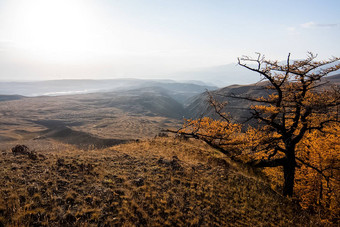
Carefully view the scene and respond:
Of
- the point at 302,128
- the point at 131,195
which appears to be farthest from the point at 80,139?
the point at 302,128

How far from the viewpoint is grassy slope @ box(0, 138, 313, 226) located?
294 inches

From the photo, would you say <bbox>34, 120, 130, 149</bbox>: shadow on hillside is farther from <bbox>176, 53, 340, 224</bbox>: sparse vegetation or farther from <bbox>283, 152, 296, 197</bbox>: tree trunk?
<bbox>283, 152, 296, 197</bbox>: tree trunk

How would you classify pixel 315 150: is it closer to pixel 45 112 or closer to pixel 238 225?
pixel 238 225

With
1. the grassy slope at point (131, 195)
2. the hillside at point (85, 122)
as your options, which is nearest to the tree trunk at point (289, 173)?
the grassy slope at point (131, 195)

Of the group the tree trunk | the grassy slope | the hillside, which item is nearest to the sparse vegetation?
the tree trunk

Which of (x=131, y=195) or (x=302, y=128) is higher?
(x=302, y=128)

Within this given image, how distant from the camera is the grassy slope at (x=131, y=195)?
7463 millimetres

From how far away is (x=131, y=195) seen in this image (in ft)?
30.2

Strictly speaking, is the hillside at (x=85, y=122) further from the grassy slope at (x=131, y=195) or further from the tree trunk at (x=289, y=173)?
the tree trunk at (x=289, y=173)

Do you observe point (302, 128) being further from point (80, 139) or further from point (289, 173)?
point (80, 139)

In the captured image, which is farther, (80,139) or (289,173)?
(80,139)

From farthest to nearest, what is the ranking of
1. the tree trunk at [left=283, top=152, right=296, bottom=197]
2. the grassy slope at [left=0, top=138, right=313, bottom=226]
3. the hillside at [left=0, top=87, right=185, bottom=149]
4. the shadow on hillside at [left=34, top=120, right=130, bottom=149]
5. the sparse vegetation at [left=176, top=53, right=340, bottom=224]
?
1. the hillside at [left=0, top=87, right=185, bottom=149]
2. the shadow on hillside at [left=34, top=120, right=130, bottom=149]
3. the tree trunk at [left=283, top=152, right=296, bottom=197]
4. the sparse vegetation at [left=176, top=53, right=340, bottom=224]
5. the grassy slope at [left=0, top=138, right=313, bottom=226]

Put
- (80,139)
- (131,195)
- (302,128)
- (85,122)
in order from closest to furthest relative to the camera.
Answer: (131,195) < (302,128) < (80,139) < (85,122)

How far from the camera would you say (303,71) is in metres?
11.4
